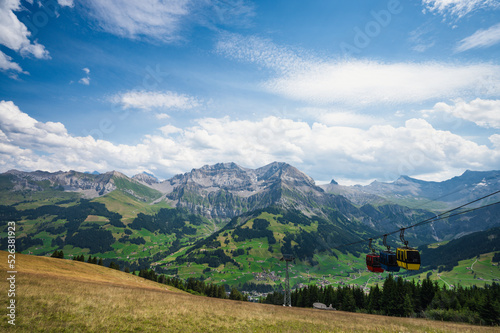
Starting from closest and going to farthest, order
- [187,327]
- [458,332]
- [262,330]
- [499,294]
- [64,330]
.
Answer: [64,330], [187,327], [262,330], [458,332], [499,294]

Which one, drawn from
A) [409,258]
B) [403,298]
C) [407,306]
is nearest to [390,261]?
[409,258]

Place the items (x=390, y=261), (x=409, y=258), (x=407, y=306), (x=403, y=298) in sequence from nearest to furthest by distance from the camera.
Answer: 1. (x=409, y=258)
2. (x=390, y=261)
3. (x=407, y=306)
4. (x=403, y=298)

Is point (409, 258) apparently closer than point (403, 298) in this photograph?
Yes

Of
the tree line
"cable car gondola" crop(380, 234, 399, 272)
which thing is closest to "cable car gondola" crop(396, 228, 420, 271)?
"cable car gondola" crop(380, 234, 399, 272)

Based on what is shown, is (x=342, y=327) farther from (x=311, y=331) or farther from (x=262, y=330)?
(x=262, y=330)

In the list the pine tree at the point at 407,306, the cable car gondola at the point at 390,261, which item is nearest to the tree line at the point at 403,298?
the pine tree at the point at 407,306

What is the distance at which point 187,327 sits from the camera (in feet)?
57.7

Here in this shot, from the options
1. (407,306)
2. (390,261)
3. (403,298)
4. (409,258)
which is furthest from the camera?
(403,298)

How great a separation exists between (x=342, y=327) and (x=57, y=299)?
25375mm

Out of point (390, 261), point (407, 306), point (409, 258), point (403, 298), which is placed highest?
point (409, 258)

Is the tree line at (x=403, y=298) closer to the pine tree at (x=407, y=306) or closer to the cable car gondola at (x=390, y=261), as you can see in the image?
the pine tree at (x=407, y=306)

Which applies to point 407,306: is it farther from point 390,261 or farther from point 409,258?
point 409,258

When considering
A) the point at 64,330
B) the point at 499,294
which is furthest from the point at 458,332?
the point at 499,294

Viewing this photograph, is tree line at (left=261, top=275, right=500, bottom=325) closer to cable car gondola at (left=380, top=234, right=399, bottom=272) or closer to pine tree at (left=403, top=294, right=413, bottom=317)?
pine tree at (left=403, top=294, right=413, bottom=317)
